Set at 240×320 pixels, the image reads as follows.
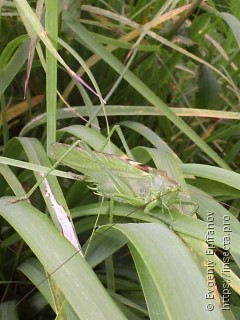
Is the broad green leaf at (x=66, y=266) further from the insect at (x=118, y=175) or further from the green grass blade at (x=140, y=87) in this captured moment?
the green grass blade at (x=140, y=87)

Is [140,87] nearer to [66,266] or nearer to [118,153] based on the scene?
[118,153]

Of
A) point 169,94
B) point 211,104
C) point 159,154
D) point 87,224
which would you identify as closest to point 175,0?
point 211,104

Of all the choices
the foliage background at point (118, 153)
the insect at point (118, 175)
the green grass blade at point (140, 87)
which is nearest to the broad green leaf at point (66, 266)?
the foliage background at point (118, 153)

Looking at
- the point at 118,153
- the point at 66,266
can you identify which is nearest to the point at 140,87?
the point at 118,153

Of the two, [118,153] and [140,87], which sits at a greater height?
[140,87]

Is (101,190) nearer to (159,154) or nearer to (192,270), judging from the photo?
(159,154)

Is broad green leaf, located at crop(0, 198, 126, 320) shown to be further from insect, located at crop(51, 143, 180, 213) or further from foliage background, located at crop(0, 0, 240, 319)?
insect, located at crop(51, 143, 180, 213)

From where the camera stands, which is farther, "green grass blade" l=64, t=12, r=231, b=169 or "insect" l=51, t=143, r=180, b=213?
"green grass blade" l=64, t=12, r=231, b=169

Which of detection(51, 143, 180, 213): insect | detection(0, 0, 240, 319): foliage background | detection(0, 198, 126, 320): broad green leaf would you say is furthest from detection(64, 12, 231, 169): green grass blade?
detection(0, 198, 126, 320): broad green leaf
